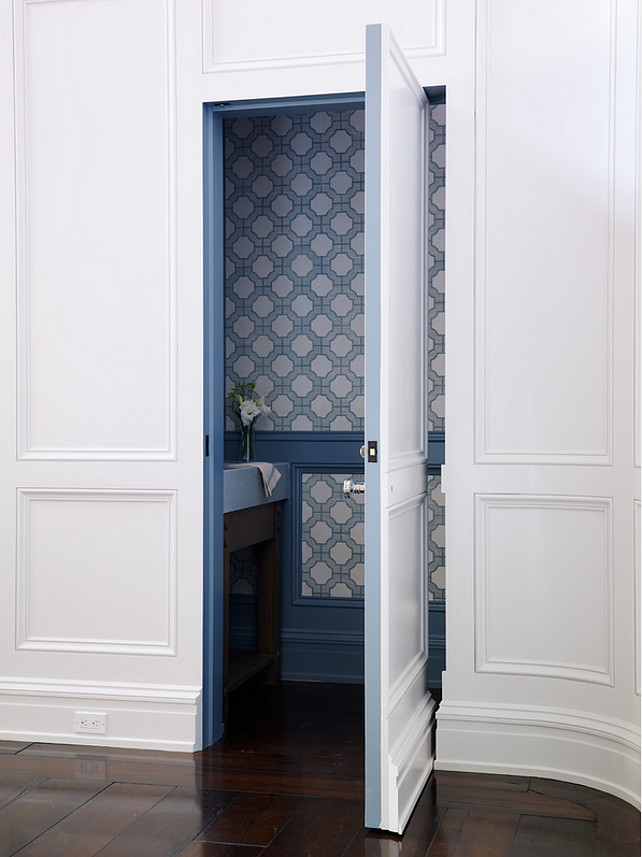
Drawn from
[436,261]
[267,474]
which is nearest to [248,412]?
[267,474]

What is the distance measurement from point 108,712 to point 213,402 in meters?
1.11

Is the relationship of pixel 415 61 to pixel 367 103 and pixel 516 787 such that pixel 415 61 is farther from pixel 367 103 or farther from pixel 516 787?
pixel 516 787

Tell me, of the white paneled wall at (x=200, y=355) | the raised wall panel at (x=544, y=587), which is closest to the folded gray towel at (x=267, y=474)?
the white paneled wall at (x=200, y=355)

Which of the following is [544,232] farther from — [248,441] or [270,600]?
[270,600]

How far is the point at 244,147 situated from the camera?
4.39m

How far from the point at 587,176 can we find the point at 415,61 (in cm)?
68

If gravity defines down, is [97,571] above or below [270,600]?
above

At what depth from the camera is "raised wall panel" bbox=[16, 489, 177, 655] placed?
131 inches

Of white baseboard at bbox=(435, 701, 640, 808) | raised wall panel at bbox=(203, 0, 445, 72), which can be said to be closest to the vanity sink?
white baseboard at bbox=(435, 701, 640, 808)

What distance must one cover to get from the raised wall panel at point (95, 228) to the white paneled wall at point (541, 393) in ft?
3.26

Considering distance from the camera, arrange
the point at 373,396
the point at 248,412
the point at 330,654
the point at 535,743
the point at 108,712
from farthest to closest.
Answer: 1. the point at 330,654
2. the point at 248,412
3. the point at 108,712
4. the point at 535,743
5. the point at 373,396

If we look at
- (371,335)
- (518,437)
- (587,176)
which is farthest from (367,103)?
(518,437)

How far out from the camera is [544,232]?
3080 millimetres

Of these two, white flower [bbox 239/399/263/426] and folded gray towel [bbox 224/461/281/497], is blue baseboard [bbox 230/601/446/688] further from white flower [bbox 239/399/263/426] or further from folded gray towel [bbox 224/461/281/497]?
white flower [bbox 239/399/263/426]
